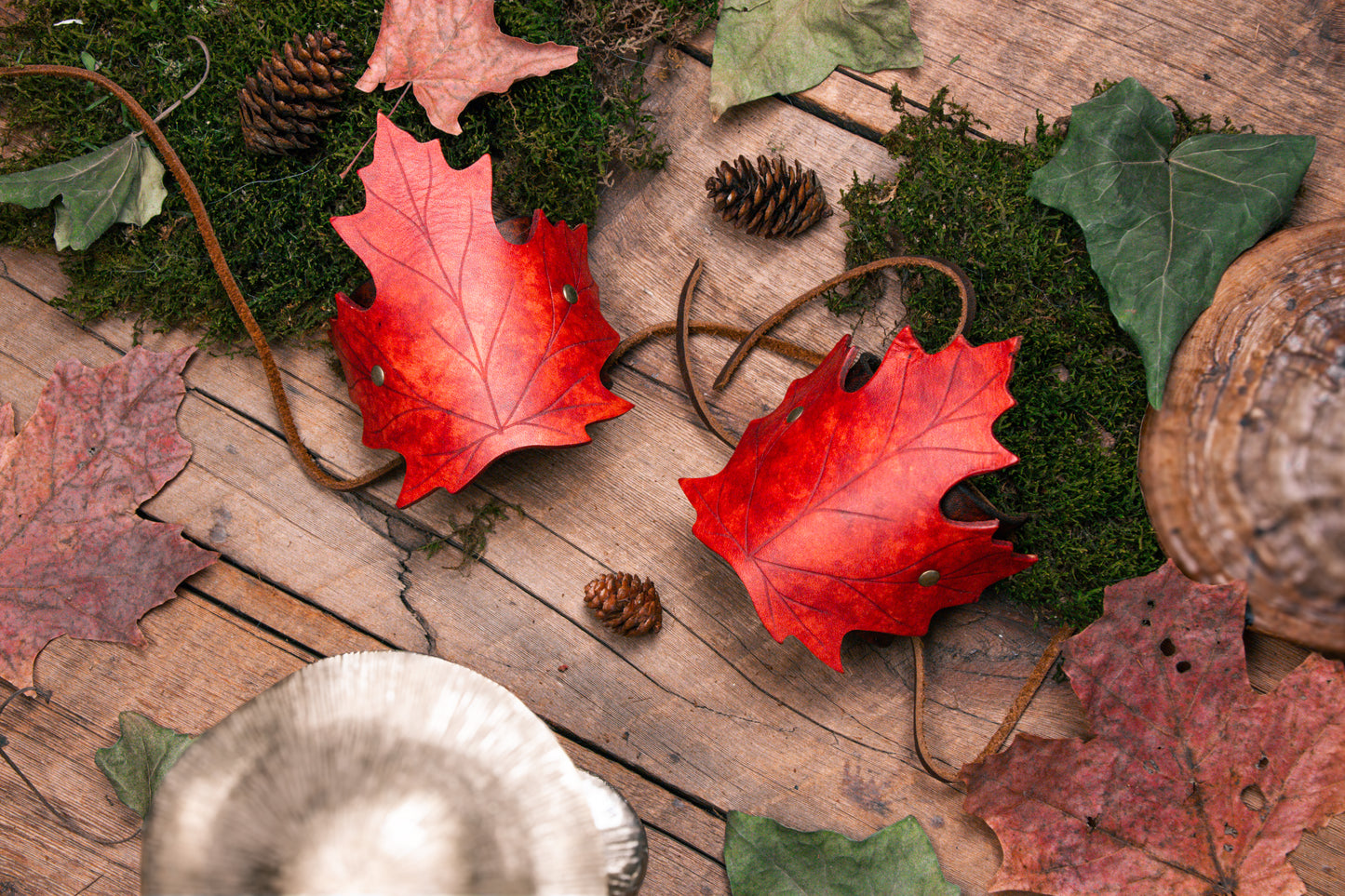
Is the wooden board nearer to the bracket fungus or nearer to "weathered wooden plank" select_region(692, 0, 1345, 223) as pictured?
"weathered wooden plank" select_region(692, 0, 1345, 223)

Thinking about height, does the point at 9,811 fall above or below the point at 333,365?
below

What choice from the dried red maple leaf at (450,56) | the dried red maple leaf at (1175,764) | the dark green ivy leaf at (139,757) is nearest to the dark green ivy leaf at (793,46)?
Result: the dried red maple leaf at (450,56)

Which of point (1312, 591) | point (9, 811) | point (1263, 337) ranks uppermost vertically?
point (1263, 337)

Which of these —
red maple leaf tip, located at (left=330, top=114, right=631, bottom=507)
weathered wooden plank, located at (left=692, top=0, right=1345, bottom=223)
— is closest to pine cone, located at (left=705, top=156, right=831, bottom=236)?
weathered wooden plank, located at (left=692, top=0, right=1345, bottom=223)

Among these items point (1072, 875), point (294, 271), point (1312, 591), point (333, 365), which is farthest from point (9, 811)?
point (1312, 591)

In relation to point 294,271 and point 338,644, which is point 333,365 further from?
point 338,644

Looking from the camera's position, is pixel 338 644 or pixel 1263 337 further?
pixel 338 644

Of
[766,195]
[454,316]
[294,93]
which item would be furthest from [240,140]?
[766,195]
